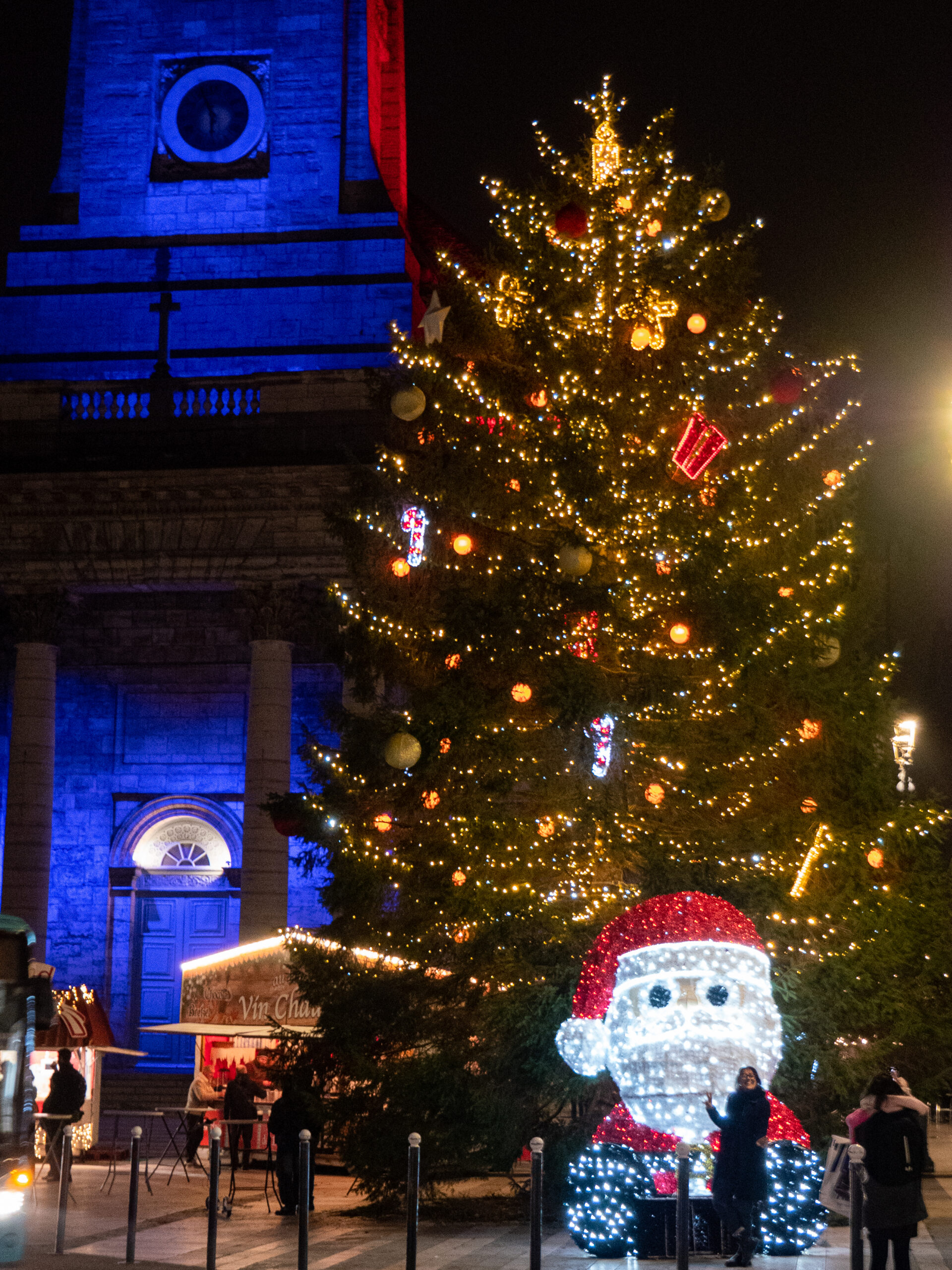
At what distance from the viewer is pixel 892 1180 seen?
11.9 meters

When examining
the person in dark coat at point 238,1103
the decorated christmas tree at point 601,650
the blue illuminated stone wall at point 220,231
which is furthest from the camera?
the blue illuminated stone wall at point 220,231

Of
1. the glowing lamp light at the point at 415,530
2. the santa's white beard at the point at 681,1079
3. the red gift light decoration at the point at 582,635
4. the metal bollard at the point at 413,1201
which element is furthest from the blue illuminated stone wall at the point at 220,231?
the metal bollard at the point at 413,1201

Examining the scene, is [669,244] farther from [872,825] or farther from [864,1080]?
[864,1080]

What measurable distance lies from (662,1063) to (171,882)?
24.0 meters

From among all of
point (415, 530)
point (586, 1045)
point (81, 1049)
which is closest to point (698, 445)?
point (415, 530)

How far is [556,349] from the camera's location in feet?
60.1

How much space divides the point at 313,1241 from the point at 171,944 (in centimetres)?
1991

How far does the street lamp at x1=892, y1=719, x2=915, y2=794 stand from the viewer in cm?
2123

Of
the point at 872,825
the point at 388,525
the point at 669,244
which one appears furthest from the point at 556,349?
the point at 872,825

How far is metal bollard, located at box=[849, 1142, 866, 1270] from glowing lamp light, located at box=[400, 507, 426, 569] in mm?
10312

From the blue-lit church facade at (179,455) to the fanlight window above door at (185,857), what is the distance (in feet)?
0.22

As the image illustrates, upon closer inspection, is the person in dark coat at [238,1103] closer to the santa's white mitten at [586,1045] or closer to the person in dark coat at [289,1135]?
the person in dark coat at [289,1135]

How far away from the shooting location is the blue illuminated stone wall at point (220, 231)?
36469mm

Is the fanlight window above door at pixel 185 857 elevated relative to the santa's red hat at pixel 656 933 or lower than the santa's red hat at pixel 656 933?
elevated
